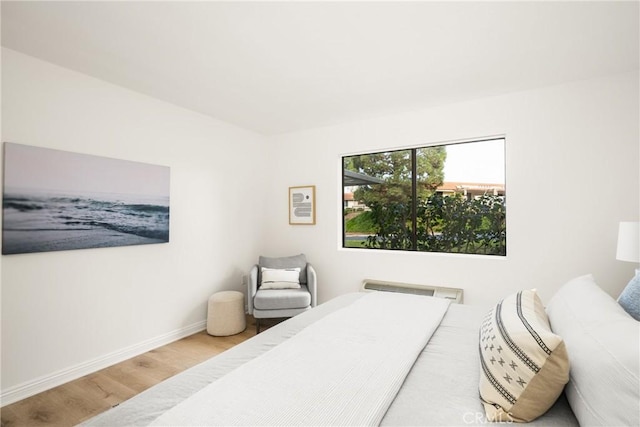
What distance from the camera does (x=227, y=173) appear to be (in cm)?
397

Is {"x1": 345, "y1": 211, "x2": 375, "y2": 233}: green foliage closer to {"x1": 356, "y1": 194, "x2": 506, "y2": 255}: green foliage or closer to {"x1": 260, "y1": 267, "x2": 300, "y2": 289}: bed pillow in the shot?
{"x1": 356, "y1": 194, "x2": 506, "y2": 255}: green foliage

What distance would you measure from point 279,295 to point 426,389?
238cm

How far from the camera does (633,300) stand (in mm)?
1405

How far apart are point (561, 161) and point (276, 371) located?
3046 millimetres

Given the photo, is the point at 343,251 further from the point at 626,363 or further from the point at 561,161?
the point at 626,363

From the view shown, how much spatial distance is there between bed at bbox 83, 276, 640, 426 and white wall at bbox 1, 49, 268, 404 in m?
1.96

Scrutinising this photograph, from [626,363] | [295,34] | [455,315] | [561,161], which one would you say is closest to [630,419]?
[626,363]

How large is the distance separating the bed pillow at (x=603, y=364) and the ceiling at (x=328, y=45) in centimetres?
171

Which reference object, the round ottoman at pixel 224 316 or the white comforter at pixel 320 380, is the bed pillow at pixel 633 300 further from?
the round ottoman at pixel 224 316

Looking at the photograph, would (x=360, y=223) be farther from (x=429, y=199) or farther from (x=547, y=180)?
(x=547, y=180)

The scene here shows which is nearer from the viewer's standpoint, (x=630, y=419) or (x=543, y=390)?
(x=630, y=419)

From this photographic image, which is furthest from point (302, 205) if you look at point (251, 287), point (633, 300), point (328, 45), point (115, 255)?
point (633, 300)

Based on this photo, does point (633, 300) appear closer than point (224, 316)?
Yes

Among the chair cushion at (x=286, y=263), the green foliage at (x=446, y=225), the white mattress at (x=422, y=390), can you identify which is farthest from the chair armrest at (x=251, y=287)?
the white mattress at (x=422, y=390)
